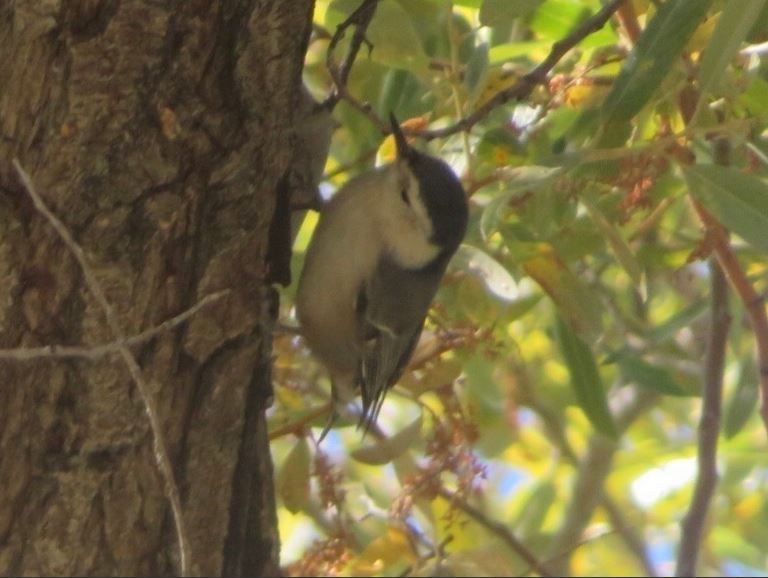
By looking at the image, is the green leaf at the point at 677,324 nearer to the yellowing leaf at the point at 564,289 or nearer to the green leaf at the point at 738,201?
the yellowing leaf at the point at 564,289

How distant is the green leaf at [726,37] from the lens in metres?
1.17

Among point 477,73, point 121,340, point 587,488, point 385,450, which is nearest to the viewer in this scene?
point 121,340

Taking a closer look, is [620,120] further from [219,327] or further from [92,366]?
[92,366]

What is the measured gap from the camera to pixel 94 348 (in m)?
1.15

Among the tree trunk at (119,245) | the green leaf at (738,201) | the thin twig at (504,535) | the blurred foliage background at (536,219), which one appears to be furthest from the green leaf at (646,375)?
the tree trunk at (119,245)

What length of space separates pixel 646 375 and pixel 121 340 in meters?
0.87

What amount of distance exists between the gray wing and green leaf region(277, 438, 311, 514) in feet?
0.28

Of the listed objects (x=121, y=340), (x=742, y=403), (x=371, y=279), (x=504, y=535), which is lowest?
(x=121, y=340)

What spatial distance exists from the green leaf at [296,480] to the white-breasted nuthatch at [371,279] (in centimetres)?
7

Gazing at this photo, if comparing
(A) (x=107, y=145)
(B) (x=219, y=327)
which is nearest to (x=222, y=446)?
Answer: (B) (x=219, y=327)

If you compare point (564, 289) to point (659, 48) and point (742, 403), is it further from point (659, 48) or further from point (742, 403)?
point (742, 403)

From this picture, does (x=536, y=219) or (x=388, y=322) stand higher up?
(x=388, y=322)

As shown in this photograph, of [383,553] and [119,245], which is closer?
[119,245]

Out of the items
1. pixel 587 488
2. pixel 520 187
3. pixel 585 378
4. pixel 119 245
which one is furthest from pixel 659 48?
pixel 587 488
